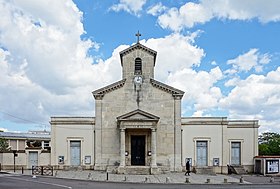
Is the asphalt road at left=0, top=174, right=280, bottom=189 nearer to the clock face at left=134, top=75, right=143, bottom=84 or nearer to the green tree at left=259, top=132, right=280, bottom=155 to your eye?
the clock face at left=134, top=75, right=143, bottom=84

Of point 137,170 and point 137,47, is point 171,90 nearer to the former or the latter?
point 137,47

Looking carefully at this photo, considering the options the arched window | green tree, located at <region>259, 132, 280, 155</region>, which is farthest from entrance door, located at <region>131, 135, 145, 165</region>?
green tree, located at <region>259, 132, 280, 155</region>

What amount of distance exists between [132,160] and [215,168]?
9.32 m

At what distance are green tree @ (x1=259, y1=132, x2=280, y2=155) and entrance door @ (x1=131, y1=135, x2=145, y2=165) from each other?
Answer: 1269 inches

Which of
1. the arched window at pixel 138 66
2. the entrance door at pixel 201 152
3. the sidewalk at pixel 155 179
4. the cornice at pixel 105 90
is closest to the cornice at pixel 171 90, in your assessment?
the arched window at pixel 138 66

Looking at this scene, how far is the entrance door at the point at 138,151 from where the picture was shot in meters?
44.4

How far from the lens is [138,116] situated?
1665 inches

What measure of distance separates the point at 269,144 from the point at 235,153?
108 feet

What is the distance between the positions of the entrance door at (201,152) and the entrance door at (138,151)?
20.5 feet

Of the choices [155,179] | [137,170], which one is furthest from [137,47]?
[155,179]

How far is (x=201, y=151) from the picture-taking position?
45.2 meters

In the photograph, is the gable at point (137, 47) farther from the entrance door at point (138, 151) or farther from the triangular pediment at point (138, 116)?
the entrance door at point (138, 151)

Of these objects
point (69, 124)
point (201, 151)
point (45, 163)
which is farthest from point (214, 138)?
point (45, 163)

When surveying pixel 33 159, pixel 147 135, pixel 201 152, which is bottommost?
pixel 33 159
